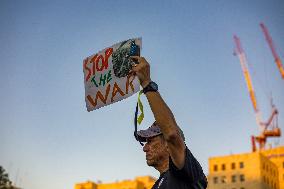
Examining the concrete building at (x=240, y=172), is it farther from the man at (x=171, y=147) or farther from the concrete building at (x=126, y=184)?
the man at (x=171, y=147)

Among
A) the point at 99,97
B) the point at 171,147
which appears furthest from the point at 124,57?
the point at 171,147

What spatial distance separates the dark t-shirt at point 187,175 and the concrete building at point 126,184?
9937cm

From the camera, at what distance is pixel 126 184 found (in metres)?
103

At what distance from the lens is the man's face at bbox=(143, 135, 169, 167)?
4152 millimetres

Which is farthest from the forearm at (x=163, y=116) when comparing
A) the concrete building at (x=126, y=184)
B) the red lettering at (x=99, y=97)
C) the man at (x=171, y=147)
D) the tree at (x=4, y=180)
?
the concrete building at (x=126, y=184)

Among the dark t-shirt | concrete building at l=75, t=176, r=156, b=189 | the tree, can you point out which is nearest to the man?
the dark t-shirt

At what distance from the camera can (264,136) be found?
133625 mm

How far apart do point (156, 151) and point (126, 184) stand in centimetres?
10117

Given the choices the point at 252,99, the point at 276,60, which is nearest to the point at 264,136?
the point at 252,99

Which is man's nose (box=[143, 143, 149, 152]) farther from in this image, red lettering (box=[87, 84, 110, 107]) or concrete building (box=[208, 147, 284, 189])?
concrete building (box=[208, 147, 284, 189])

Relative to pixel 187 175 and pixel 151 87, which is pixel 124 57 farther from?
pixel 187 175

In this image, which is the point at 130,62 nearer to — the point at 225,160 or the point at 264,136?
the point at 225,160

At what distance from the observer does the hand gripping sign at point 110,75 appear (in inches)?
168

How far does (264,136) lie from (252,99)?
1351 centimetres
